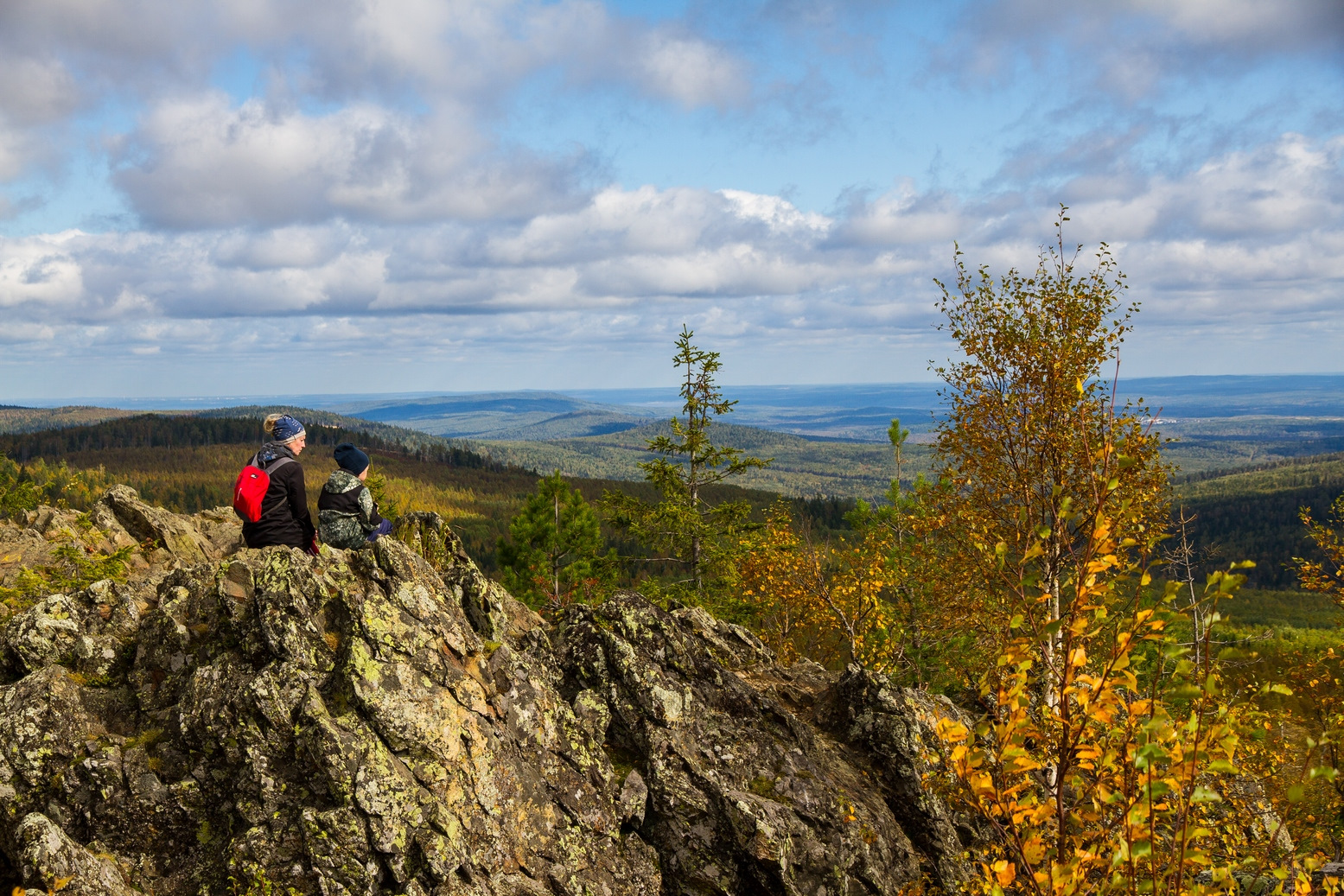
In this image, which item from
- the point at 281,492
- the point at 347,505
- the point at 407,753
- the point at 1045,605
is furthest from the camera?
the point at 1045,605

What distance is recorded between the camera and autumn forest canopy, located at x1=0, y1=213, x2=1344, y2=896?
5945 mm

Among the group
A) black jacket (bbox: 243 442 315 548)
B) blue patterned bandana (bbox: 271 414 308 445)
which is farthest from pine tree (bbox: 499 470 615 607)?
blue patterned bandana (bbox: 271 414 308 445)

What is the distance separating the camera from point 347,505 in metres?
14.1

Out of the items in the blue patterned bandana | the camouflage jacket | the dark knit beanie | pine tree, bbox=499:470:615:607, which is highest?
the blue patterned bandana

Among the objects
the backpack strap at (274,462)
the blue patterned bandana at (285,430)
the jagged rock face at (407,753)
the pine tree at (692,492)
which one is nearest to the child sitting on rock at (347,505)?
the blue patterned bandana at (285,430)

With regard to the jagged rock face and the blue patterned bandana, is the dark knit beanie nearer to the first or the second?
the blue patterned bandana

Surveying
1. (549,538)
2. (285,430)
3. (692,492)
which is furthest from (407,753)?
(549,538)

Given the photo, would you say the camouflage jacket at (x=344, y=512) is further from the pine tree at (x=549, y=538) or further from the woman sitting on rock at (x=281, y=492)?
the pine tree at (x=549, y=538)

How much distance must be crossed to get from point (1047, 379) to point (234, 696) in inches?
803

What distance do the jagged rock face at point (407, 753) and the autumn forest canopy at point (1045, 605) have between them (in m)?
2.96

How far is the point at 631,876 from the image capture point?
1192 centimetres

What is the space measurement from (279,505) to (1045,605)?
712 inches

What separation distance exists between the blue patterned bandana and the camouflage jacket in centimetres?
112

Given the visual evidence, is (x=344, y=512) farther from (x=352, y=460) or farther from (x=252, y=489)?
(x=252, y=489)
